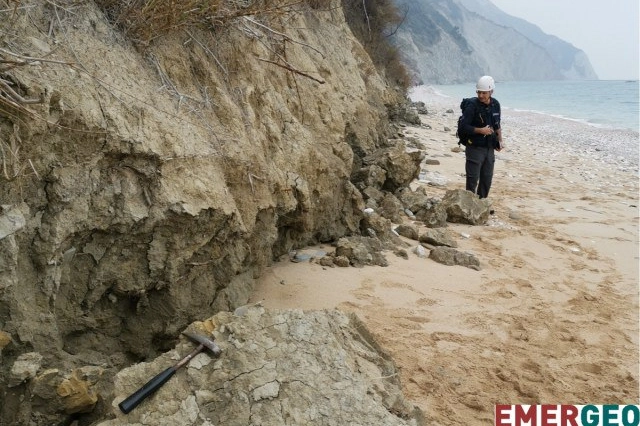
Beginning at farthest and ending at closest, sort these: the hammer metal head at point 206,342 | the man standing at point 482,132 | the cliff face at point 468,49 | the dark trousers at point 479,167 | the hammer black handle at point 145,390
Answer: the cliff face at point 468,49 → the dark trousers at point 479,167 → the man standing at point 482,132 → the hammer metal head at point 206,342 → the hammer black handle at point 145,390

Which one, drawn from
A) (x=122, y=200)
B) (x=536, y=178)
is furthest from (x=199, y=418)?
(x=536, y=178)

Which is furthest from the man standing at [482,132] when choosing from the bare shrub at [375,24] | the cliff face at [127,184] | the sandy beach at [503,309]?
the bare shrub at [375,24]

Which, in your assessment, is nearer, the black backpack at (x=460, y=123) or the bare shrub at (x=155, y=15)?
the bare shrub at (x=155, y=15)

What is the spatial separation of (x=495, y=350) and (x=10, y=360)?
8.62 ft

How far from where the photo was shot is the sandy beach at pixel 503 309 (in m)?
2.90

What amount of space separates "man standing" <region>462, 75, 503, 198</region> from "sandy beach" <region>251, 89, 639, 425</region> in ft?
1.83

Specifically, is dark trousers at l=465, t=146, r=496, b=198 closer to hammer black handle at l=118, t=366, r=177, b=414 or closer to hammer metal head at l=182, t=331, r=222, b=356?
hammer metal head at l=182, t=331, r=222, b=356

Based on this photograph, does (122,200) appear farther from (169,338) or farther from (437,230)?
(437,230)

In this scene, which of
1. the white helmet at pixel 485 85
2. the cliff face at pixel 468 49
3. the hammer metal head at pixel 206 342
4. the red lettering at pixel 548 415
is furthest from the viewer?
the cliff face at pixel 468 49

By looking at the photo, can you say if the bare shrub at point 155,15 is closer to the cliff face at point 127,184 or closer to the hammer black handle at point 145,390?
the cliff face at point 127,184

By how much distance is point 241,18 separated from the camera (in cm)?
351

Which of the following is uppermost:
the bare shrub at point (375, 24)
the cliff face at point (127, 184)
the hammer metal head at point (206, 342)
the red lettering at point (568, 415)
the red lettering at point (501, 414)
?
the bare shrub at point (375, 24)

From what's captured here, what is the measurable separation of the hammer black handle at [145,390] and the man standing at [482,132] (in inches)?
213

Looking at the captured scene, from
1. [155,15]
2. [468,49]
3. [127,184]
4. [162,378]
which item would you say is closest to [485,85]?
[155,15]
